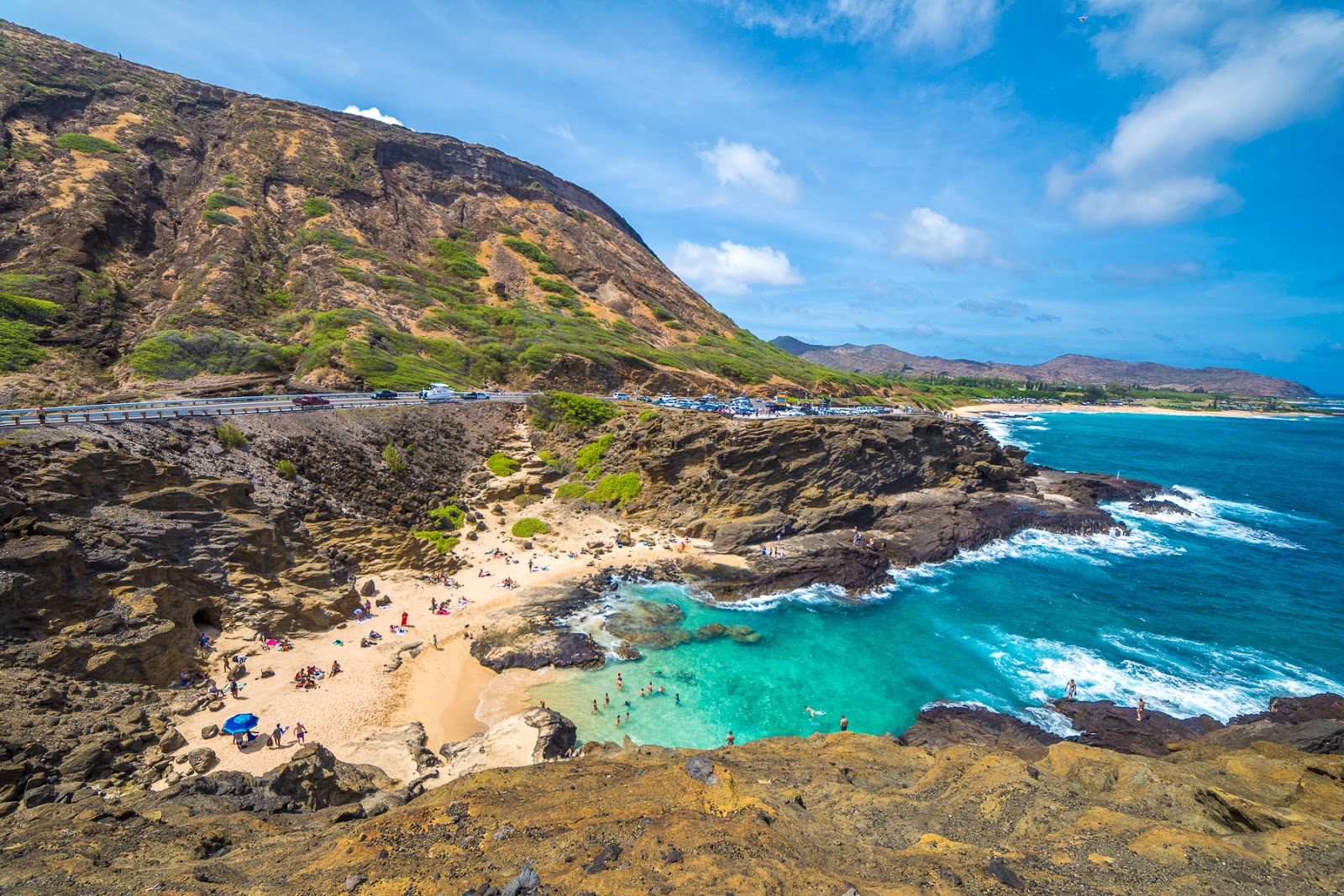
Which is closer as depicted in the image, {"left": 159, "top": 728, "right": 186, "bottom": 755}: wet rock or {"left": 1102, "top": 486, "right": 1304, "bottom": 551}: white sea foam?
{"left": 159, "top": 728, "right": 186, "bottom": 755}: wet rock

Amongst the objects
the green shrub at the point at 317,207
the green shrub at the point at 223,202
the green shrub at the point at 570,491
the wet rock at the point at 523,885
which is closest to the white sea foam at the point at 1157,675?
the wet rock at the point at 523,885

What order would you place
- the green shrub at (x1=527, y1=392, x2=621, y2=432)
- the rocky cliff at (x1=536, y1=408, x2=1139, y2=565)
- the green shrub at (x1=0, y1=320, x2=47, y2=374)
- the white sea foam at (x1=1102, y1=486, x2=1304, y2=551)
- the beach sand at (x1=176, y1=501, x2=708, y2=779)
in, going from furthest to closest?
the green shrub at (x1=527, y1=392, x2=621, y2=432)
the white sea foam at (x1=1102, y1=486, x2=1304, y2=551)
the rocky cliff at (x1=536, y1=408, x2=1139, y2=565)
the green shrub at (x1=0, y1=320, x2=47, y2=374)
the beach sand at (x1=176, y1=501, x2=708, y2=779)

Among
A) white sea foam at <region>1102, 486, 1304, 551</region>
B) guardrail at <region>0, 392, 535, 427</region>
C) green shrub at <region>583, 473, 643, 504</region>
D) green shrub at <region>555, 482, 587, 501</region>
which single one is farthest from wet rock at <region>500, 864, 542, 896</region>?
white sea foam at <region>1102, 486, 1304, 551</region>

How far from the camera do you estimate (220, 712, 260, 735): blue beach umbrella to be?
17.9 meters

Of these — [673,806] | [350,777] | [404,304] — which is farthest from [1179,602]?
[404,304]

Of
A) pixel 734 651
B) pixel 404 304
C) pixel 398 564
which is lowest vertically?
pixel 734 651

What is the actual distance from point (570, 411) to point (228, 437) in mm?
24957

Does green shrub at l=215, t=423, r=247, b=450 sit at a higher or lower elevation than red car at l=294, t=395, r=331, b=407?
lower

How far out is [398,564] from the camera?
30.4m

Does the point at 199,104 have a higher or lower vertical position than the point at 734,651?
higher

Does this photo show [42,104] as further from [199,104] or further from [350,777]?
[350,777]

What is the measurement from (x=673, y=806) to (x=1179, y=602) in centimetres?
3766

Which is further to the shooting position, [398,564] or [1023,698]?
[398,564]

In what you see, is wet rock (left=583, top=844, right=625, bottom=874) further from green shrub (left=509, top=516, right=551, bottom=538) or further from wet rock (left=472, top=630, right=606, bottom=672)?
green shrub (left=509, top=516, right=551, bottom=538)
